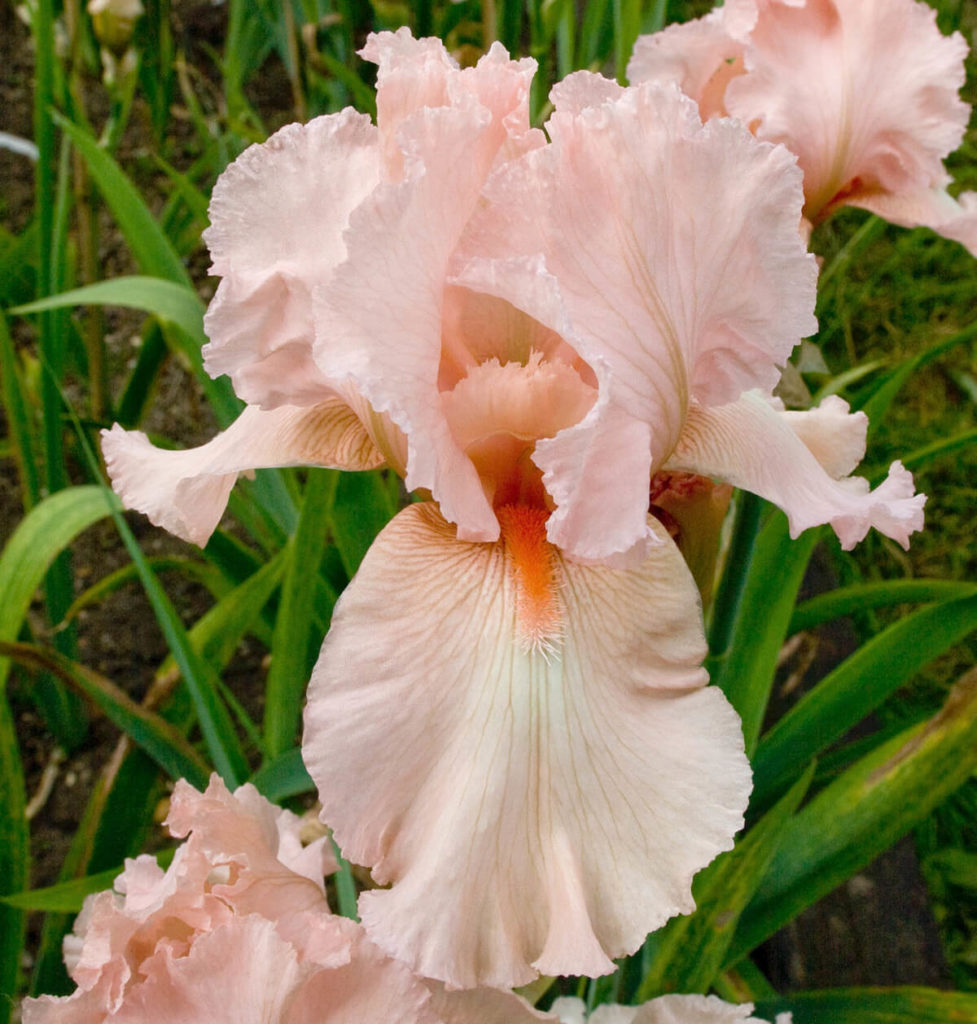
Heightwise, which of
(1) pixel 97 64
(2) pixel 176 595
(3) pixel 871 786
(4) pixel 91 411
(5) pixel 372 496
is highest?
(1) pixel 97 64

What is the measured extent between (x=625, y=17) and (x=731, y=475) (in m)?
0.92

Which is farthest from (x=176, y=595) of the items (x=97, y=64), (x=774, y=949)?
(x=774, y=949)

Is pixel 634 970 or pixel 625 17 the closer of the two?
pixel 634 970

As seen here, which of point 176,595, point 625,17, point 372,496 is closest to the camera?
point 372,496

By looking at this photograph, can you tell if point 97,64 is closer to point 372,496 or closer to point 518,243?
point 372,496

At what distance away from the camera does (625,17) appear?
4.35 ft

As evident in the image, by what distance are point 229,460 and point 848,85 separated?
64cm

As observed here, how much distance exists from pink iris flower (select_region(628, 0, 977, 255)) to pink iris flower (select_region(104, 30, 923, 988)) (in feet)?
1.19

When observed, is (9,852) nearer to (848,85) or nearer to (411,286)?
(411,286)

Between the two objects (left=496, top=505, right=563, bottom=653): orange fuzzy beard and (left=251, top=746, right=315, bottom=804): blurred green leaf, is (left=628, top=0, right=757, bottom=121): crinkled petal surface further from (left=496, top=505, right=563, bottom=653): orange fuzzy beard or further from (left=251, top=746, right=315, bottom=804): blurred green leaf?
(left=251, top=746, right=315, bottom=804): blurred green leaf

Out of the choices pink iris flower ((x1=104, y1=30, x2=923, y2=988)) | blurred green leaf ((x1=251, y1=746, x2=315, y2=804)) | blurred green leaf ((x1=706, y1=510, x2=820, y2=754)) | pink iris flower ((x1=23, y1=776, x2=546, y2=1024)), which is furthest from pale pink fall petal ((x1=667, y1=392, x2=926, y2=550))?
blurred green leaf ((x1=251, y1=746, x2=315, y2=804))

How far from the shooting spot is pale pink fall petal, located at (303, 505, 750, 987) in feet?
1.74

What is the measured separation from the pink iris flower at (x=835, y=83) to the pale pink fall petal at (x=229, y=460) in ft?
1.41

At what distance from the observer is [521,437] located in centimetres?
64
